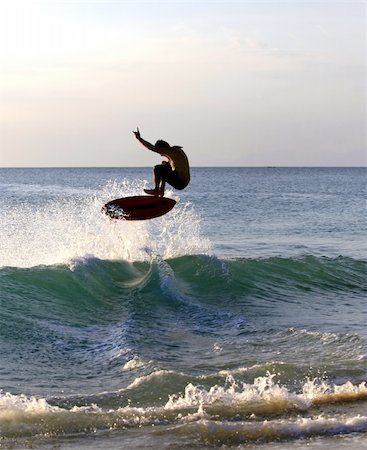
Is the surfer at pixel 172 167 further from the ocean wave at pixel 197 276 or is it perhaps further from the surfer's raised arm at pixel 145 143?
the ocean wave at pixel 197 276

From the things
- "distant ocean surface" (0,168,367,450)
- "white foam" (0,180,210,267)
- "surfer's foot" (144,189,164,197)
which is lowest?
"distant ocean surface" (0,168,367,450)

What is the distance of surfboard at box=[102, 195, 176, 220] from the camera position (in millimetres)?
15320

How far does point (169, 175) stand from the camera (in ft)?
45.5

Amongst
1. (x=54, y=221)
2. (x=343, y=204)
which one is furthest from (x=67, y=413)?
(x=343, y=204)

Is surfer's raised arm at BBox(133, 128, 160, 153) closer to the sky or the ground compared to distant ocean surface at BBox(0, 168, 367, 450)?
closer to the sky

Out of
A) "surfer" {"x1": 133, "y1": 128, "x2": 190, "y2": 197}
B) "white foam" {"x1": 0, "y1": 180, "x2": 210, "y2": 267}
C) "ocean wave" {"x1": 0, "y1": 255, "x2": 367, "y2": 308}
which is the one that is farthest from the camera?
"white foam" {"x1": 0, "y1": 180, "x2": 210, "y2": 267}

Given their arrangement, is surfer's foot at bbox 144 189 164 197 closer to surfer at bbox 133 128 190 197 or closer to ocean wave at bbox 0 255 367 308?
surfer at bbox 133 128 190 197

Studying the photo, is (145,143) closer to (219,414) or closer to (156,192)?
(156,192)

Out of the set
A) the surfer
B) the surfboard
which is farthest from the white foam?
the surfer

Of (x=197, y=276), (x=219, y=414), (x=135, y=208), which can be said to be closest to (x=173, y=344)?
(x=135, y=208)

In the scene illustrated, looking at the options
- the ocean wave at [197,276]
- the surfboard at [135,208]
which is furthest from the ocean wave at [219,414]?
the ocean wave at [197,276]

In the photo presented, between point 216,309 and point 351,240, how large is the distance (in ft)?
49.2

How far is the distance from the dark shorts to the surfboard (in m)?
1.41

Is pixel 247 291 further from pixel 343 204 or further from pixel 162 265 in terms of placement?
pixel 343 204
